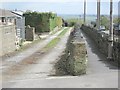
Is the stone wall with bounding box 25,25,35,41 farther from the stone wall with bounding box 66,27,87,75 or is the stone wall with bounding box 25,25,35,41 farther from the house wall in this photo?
the stone wall with bounding box 66,27,87,75

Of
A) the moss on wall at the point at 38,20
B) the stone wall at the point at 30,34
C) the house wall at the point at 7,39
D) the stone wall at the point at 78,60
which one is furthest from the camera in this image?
the moss on wall at the point at 38,20

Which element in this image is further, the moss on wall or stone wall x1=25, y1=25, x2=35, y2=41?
the moss on wall

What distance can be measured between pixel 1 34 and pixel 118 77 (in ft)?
47.8

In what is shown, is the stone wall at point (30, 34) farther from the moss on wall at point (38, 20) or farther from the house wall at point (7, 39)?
the house wall at point (7, 39)

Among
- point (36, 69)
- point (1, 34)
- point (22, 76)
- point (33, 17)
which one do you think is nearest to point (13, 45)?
point (1, 34)

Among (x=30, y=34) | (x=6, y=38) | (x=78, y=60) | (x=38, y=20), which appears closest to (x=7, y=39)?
(x=6, y=38)

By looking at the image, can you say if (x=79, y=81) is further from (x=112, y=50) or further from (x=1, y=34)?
(x=1, y=34)

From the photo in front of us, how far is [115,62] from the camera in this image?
1862 cm

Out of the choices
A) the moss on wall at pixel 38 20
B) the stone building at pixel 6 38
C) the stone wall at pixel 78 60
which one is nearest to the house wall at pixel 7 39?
the stone building at pixel 6 38

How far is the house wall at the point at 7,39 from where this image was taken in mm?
27016

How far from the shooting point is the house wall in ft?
88.6

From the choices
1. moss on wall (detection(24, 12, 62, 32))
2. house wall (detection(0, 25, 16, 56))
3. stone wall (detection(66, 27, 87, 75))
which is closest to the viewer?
stone wall (detection(66, 27, 87, 75))

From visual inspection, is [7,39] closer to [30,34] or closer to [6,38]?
[6,38]

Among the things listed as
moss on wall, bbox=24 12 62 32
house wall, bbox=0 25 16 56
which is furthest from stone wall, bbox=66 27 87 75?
moss on wall, bbox=24 12 62 32
